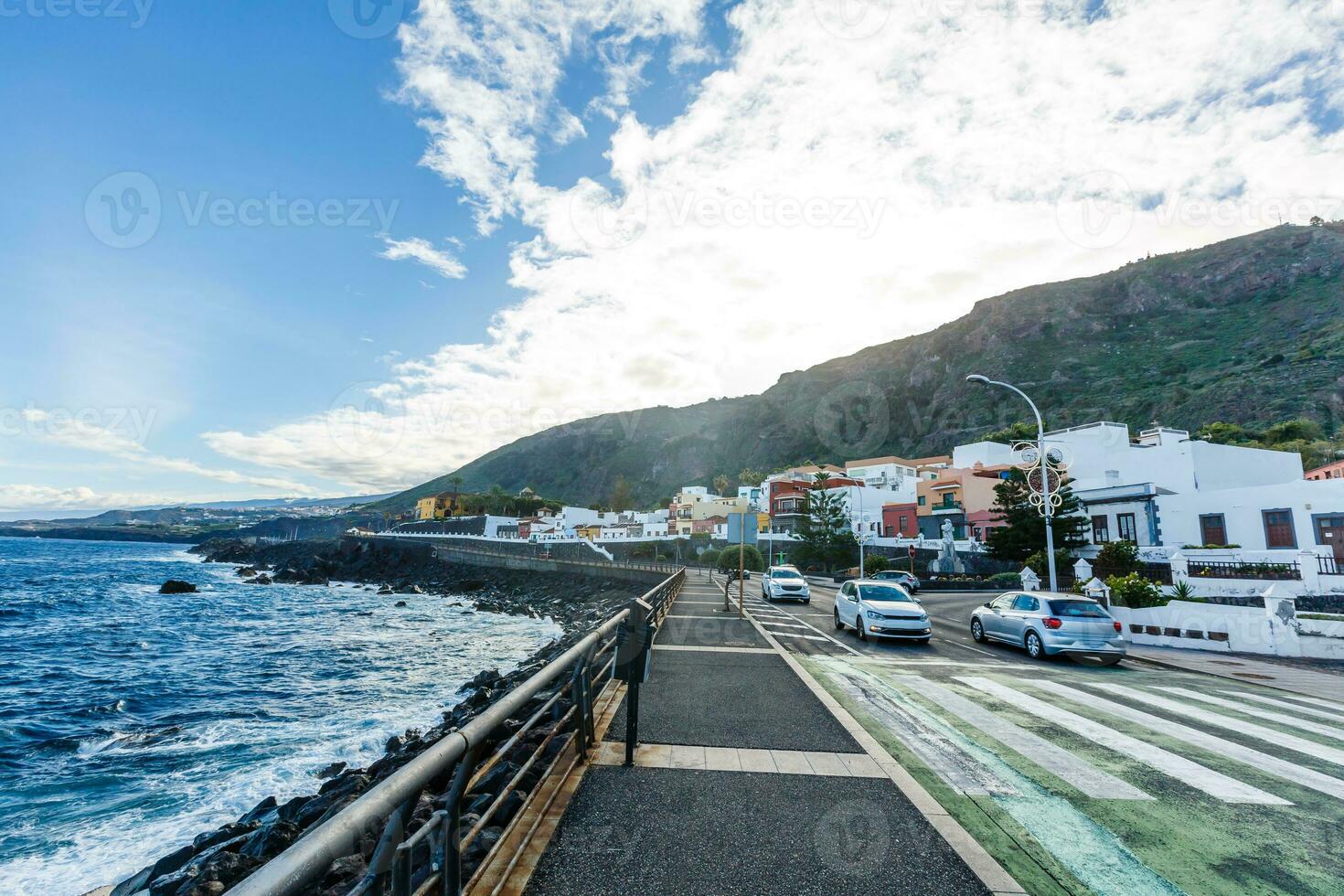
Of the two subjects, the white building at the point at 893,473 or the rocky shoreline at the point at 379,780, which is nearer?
the rocky shoreline at the point at 379,780

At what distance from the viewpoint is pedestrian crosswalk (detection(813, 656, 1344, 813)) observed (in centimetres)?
571

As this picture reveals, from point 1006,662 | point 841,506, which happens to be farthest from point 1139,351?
point 1006,662

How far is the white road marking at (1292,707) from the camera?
874 cm

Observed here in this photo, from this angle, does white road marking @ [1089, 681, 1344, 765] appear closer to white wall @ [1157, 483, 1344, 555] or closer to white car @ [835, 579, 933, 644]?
white car @ [835, 579, 933, 644]

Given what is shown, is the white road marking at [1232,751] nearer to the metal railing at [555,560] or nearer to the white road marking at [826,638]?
the white road marking at [826,638]

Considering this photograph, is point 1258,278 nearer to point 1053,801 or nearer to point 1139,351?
point 1139,351

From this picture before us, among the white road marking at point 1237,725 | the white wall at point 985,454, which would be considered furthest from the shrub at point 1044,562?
the white wall at point 985,454

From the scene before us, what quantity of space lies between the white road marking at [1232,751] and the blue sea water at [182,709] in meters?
13.4

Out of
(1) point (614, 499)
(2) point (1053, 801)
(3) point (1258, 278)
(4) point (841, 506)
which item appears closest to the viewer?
(2) point (1053, 801)

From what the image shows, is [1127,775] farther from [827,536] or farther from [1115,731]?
[827,536]

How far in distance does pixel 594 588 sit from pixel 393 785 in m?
44.2

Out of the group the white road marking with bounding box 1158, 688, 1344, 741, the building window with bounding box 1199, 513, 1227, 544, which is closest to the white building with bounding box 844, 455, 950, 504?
the building window with bounding box 1199, 513, 1227, 544

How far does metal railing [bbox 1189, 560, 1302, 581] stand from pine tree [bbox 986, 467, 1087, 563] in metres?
12.1

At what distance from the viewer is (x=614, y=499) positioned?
15338 centimetres
